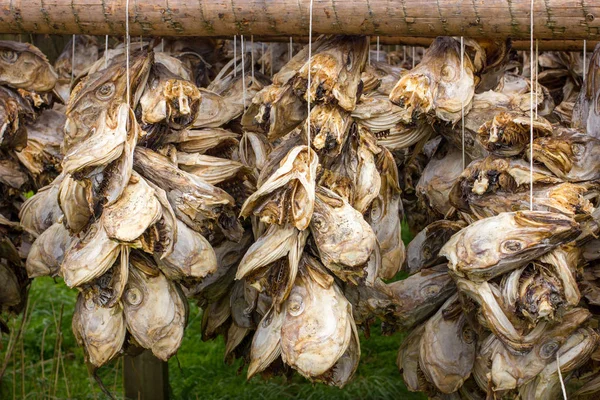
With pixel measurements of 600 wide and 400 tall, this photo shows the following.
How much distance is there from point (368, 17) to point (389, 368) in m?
2.85

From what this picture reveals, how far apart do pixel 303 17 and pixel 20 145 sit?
92 centimetres

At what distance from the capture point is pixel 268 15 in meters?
2.04

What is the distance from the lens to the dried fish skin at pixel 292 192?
1884 millimetres

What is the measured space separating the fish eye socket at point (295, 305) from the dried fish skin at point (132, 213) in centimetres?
33

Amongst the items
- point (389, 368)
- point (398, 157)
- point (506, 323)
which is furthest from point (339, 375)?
point (389, 368)

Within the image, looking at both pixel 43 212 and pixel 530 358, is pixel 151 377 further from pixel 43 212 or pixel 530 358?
pixel 530 358

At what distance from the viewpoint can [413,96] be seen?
2.03 meters

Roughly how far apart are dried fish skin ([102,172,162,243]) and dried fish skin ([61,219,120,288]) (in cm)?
5

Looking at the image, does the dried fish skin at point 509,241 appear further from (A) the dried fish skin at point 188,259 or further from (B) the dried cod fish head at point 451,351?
(A) the dried fish skin at point 188,259

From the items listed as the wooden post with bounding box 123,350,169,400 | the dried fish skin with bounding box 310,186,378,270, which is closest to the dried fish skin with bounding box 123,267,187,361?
the dried fish skin with bounding box 310,186,378,270

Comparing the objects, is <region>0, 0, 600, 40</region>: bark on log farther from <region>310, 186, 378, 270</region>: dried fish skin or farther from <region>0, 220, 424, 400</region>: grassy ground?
<region>0, 220, 424, 400</region>: grassy ground

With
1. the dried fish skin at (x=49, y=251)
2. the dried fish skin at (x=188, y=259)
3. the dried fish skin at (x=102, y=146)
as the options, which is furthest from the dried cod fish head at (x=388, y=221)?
the dried fish skin at (x=49, y=251)

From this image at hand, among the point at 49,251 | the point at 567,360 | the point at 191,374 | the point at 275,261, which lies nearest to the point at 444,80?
the point at 275,261

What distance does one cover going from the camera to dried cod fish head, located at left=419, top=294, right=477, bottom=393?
6.93 ft
